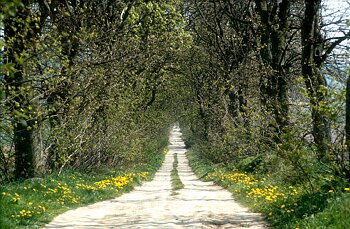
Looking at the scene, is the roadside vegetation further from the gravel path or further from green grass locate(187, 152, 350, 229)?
the gravel path

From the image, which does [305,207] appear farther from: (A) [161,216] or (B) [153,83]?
(B) [153,83]

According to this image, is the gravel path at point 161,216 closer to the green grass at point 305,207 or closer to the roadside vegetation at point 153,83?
the green grass at point 305,207

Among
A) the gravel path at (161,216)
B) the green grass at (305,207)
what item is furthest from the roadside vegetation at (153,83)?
the gravel path at (161,216)

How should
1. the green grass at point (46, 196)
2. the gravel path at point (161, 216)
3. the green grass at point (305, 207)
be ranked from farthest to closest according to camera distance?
the gravel path at point (161, 216) < the green grass at point (46, 196) < the green grass at point (305, 207)

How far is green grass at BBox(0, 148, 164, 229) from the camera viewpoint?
29.3 ft

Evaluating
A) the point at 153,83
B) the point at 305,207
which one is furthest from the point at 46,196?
the point at 153,83

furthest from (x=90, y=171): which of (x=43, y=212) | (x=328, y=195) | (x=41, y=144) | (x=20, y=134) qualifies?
(x=328, y=195)

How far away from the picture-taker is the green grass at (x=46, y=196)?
8938mm

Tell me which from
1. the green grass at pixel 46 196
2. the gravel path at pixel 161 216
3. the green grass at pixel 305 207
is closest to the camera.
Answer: the green grass at pixel 305 207

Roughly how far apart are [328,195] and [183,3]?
1993cm

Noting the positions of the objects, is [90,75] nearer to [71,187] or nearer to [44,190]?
[71,187]

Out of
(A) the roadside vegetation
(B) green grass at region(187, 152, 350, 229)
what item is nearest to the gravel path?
(B) green grass at region(187, 152, 350, 229)

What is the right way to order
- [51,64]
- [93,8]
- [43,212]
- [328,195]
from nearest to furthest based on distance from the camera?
[328,195]
[43,212]
[51,64]
[93,8]

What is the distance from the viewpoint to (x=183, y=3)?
2672 centimetres
